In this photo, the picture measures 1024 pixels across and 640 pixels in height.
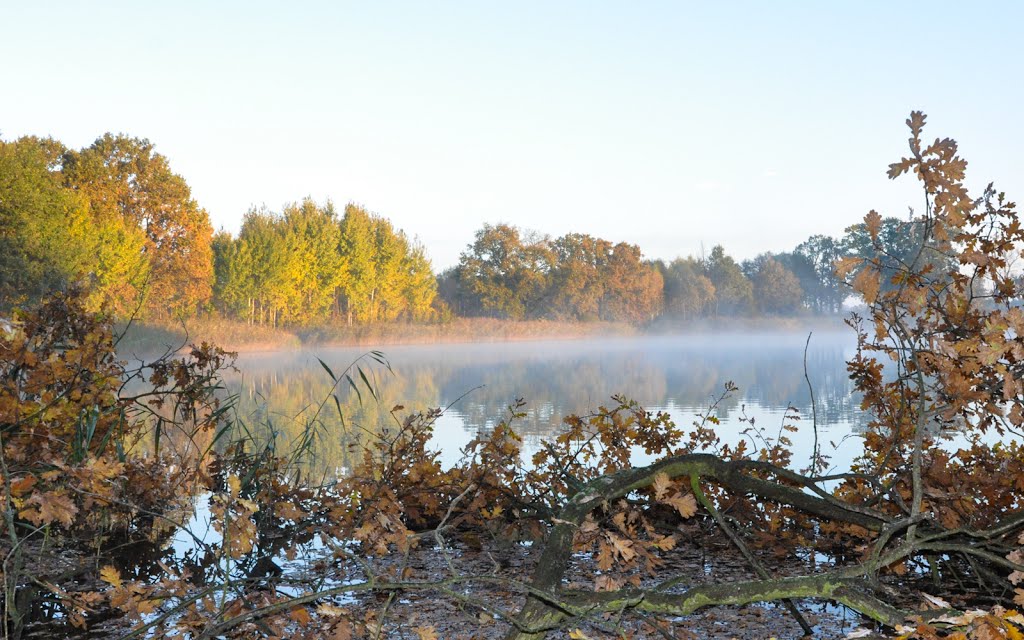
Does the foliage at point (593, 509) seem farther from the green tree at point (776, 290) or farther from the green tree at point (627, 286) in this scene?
the green tree at point (776, 290)

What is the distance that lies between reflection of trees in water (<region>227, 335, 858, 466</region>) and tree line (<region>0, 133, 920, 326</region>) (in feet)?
13.4

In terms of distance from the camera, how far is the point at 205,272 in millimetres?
38312

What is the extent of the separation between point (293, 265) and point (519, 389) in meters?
26.6

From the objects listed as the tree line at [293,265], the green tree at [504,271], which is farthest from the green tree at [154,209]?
the green tree at [504,271]

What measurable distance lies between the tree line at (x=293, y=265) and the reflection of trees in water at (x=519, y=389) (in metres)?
4.09

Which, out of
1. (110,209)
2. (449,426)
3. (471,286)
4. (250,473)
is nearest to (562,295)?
(471,286)

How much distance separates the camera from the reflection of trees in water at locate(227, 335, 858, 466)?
45.9 ft

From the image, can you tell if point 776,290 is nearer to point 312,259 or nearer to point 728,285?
point 728,285

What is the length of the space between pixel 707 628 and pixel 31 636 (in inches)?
114

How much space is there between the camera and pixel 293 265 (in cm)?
4400

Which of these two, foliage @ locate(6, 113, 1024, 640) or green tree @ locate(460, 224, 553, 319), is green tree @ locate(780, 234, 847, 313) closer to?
green tree @ locate(460, 224, 553, 319)

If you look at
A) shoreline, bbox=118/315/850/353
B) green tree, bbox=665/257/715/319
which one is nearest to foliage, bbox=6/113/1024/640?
shoreline, bbox=118/315/850/353

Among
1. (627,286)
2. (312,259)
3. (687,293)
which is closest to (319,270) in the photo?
(312,259)

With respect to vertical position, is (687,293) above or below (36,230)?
below
